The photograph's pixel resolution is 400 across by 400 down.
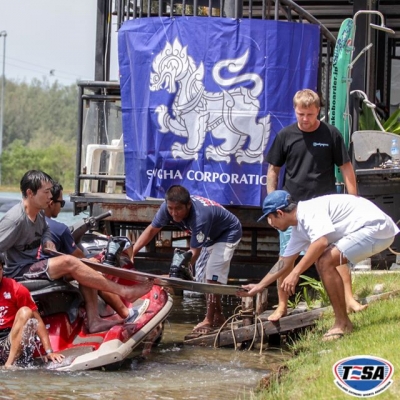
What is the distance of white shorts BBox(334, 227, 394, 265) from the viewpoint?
26.0ft

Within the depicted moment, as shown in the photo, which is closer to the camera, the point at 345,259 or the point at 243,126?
the point at 345,259

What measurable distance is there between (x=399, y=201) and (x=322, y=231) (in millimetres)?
4093

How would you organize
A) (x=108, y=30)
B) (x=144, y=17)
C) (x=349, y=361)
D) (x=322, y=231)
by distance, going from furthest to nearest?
(x=108, y=30), (x=144, y=17), (x=322, y=231), (x=349, y=361)

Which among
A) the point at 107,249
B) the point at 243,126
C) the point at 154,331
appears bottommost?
the point at 154,331

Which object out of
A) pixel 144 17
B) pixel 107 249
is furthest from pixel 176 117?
pixel 107 249

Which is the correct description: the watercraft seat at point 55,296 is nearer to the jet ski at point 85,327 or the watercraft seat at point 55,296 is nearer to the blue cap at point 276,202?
the jet ski at point 85,327

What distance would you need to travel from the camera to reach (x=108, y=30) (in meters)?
12.4

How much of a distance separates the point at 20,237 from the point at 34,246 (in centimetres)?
21

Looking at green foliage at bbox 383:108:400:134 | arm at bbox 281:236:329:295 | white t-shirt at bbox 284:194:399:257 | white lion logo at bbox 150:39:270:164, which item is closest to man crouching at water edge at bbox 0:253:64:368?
arm at bbox 281:236:329:295

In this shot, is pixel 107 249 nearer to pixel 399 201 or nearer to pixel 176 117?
pixel 176 117

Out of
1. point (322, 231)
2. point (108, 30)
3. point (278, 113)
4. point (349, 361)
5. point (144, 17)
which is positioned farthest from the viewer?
point (108, 30)

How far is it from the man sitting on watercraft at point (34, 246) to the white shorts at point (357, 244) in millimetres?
1984

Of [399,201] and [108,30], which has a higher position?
[108,30]

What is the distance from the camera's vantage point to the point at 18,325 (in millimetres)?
7934
